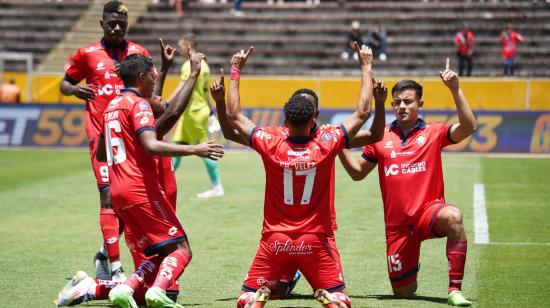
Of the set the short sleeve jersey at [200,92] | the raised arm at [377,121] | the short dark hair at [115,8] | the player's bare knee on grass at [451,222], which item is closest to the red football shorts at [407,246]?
the player's bare knee on grass at [451,222]

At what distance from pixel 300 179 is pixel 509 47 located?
26612 mm

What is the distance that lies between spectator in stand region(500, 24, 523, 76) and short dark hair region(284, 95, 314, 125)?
86.4 feet

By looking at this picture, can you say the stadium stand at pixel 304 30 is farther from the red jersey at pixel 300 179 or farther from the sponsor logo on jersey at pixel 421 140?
→ the red jersey at pixel 300 179

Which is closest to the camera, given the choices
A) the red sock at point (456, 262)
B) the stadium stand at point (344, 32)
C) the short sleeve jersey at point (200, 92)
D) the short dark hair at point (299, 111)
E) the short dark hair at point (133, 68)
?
the short dark hair at point (299, 111)

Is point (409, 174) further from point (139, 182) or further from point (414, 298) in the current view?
point (139, 182)

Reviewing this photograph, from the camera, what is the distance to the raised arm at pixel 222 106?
744cm

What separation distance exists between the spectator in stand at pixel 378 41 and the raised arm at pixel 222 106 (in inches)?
1019

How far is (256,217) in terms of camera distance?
1397 cm

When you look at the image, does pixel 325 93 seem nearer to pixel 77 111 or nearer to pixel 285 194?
pixel 77 111

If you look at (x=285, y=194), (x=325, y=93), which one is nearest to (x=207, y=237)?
(x=285, y=194)

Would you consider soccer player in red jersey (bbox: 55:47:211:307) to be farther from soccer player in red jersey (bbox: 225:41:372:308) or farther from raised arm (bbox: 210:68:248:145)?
soccer player in red jersey (bbox: 225:41:372:308)

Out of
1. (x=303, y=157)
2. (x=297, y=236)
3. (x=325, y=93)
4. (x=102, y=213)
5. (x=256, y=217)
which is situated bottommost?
(x=325, y=93)

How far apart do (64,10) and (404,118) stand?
3230 cm

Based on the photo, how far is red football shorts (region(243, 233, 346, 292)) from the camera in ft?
23.2
